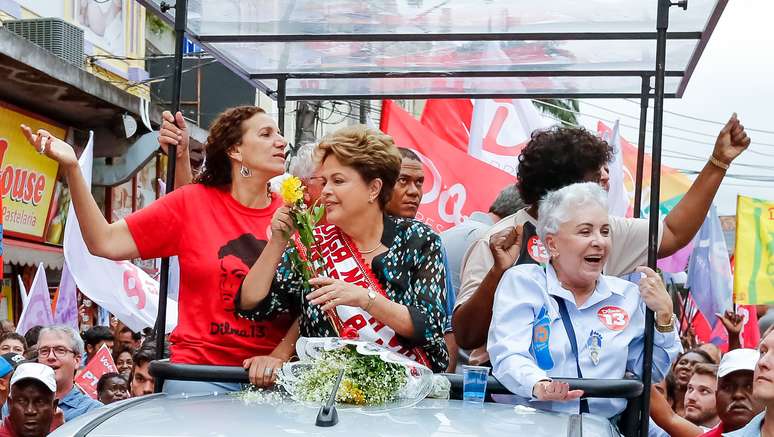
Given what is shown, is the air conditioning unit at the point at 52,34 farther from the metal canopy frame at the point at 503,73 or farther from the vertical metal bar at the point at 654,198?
the vertical metal bar at the point at 654,198

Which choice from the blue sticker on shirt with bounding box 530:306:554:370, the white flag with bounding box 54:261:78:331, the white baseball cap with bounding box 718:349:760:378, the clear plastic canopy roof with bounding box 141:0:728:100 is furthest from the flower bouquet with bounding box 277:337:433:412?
the white flag with bounding box 54:261:78:331

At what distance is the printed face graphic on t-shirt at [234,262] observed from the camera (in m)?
4.58

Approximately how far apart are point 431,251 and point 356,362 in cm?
77

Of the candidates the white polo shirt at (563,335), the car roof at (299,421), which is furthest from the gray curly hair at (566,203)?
the car roof at (299,421)

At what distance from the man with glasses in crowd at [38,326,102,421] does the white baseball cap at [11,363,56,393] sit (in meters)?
0.68

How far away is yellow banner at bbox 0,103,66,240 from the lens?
618 inches

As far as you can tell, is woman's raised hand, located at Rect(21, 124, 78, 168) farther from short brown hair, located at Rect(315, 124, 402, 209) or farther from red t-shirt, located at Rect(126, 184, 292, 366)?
short brown hair, located at Rect(315, 124, 402, 209)

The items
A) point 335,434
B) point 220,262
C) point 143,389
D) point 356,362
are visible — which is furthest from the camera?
point 143,389

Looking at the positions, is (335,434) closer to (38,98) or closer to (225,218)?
(225,218)

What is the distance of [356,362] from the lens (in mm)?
3676

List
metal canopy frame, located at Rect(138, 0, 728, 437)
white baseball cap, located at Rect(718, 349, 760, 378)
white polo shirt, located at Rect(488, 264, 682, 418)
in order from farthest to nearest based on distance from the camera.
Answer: white baseball cap, located at Rect(718, 349, 760, 378)
metal canopy frame, located at Rect(138, 0, 728, 437)
white polo shirt, located at Rect(488, 264, 682, 418)

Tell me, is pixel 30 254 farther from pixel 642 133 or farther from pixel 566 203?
pixel 566 203

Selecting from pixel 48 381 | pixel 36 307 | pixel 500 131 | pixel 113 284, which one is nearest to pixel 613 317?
pixel 48 381

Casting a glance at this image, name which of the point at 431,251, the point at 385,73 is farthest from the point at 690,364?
the point at 431,251
